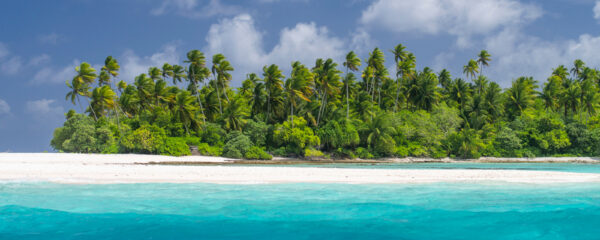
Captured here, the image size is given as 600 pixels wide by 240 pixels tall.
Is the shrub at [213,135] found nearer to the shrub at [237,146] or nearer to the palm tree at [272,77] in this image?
the shrub at [237,146]

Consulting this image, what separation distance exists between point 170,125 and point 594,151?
52.4 m

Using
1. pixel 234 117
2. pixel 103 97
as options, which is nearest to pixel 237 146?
pixel 234 117

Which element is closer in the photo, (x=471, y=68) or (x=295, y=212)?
(x=295, y=212)

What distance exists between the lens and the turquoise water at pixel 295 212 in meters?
6.88

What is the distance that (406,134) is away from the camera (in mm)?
46656

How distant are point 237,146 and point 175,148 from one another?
20.7ft

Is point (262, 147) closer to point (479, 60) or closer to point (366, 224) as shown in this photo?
point (366, 224)

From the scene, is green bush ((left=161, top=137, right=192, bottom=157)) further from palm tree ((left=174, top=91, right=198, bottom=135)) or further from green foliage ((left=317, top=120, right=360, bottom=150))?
green foliage ((left=317, top=120, right=360, bottom=150))

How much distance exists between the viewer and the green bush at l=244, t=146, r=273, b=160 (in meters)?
40.0

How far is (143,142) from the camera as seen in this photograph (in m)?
37.7

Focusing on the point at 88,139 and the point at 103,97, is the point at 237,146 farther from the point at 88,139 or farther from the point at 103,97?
the point at 103,97

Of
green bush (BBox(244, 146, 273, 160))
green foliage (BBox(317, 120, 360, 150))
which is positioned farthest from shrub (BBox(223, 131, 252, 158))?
green foliage (BBox(317, 120, 360, 150))

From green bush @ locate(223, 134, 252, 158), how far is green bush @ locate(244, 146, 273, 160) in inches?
21.6

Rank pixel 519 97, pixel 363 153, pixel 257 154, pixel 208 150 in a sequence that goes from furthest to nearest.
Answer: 1. pixel 519 97
2. pixel 363 153
3. pixel 208 150
4. pixel 257 154
